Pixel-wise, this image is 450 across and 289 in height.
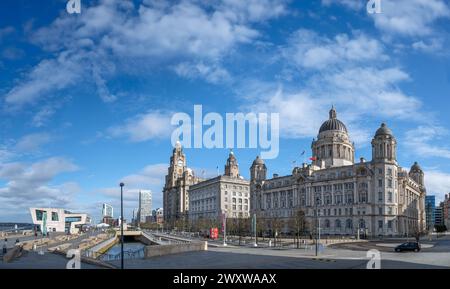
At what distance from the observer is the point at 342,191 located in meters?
127

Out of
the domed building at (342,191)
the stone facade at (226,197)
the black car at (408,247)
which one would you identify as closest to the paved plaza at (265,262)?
the black car at (408,247)

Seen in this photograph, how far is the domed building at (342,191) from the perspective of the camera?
117 meters

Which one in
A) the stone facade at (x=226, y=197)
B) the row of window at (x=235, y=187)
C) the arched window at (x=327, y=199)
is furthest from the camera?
the row of window at (x=235, y=187)

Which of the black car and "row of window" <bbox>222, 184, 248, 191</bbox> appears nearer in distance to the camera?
the black car

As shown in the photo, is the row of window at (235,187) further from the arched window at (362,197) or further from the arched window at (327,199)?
the arched window at (362,197)

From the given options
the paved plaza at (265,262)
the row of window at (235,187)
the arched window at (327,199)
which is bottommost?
the paved plaza at (265,262)

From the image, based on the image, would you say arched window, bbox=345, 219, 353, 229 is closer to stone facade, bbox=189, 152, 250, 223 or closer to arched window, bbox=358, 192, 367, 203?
arched window, bbox=358, 192, 367, 203

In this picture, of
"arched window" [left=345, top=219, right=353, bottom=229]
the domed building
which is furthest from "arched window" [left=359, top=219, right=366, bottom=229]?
"arched window" [left=345, top=219, right=353, bottom=229]

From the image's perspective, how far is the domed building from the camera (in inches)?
4592

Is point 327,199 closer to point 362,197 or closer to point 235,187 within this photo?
point 362,197

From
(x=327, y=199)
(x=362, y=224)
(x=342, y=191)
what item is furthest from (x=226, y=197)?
(x=362, y=224)
